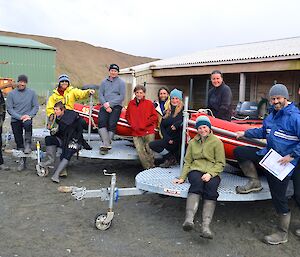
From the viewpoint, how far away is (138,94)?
6.68m

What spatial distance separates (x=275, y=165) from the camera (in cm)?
431

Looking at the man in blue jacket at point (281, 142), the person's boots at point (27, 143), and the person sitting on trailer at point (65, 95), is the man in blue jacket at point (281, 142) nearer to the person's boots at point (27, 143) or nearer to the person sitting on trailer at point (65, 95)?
the person sitting on trailer at point (65, 95)

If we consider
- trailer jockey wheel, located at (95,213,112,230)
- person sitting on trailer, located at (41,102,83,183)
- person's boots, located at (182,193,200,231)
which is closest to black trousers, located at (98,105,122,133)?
person sitting on trailer, located at (41,102,83,183)

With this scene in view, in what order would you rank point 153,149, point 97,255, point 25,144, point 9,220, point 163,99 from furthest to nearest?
point 25,144
point 163,99
point 153,149
point 9,220
point 97,255

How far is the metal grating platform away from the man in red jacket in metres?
1.21

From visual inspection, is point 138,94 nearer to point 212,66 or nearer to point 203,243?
point 203,243

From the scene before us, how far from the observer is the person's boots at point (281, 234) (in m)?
4.44

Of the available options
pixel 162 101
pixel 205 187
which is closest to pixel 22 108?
pixel 162 101

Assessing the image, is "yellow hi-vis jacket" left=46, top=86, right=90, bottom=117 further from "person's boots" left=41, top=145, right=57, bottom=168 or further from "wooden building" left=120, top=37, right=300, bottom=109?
"wooden building" left=120, top=37, right=300, bottom=109

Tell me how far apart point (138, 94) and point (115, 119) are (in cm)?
73

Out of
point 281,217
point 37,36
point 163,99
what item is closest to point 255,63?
point 163,99

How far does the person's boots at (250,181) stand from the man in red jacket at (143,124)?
213 centimetres

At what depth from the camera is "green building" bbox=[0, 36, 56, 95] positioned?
110 feet

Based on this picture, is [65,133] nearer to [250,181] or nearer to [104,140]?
[104,140]
